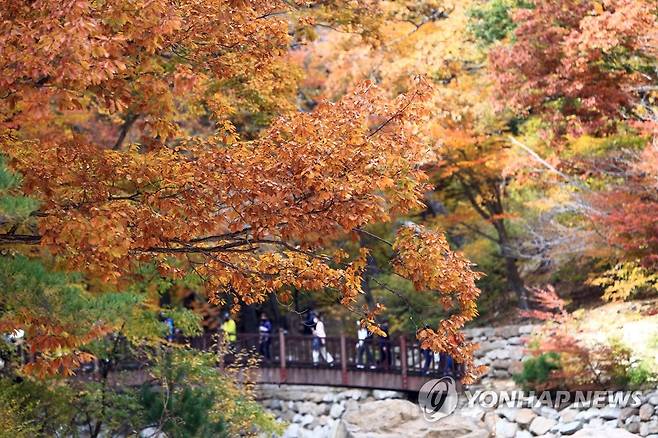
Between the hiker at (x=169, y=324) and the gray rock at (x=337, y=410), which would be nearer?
Answer: the hiker at (x=169, y=324)

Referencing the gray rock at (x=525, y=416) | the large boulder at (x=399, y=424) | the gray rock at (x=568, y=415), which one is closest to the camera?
the large boulder at (x=399, y=424)

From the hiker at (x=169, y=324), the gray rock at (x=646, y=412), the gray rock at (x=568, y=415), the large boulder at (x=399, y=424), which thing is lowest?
the gray rock at (x=568, y=415)

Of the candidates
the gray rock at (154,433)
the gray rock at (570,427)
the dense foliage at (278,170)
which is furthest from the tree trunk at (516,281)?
the gray rock at (154,433)

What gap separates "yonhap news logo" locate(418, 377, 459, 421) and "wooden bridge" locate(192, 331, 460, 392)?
5.0 inches

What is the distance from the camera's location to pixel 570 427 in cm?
1861

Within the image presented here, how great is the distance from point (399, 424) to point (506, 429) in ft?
8.23

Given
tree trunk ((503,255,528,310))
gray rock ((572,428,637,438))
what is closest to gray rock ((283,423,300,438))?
tree trunk ((503,255,528,310))

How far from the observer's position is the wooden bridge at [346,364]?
876 inches

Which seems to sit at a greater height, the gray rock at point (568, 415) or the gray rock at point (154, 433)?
the gray rock at point (154, 433)

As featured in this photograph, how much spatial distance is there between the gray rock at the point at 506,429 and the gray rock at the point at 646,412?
259 centimetres

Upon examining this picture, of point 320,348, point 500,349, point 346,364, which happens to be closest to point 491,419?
point 346,364

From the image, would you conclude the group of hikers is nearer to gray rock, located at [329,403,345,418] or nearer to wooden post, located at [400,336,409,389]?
wooden post, located at [400,336,409,389]

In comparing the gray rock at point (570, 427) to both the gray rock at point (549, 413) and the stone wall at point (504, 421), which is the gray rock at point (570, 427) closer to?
the stone wall at point (504, 421)

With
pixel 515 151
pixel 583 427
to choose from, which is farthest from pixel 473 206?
pixel 583 427
